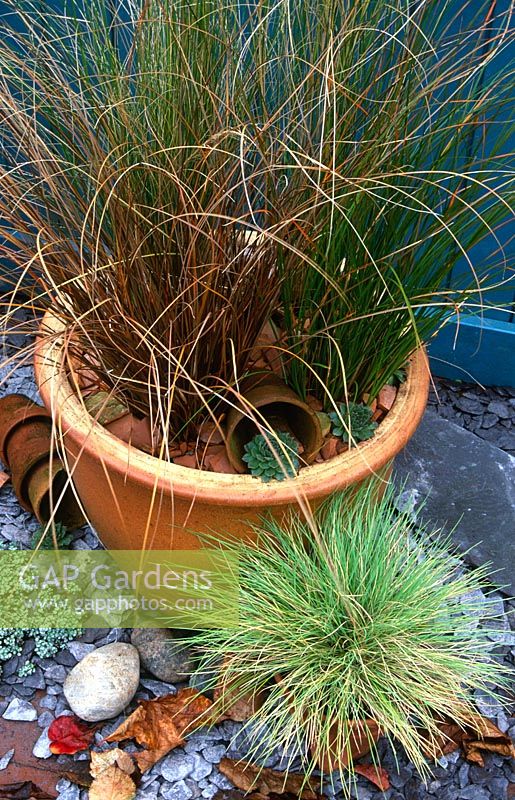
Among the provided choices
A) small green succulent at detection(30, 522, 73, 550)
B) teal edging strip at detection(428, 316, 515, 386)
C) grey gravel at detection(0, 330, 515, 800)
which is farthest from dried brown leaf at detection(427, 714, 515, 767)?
teal edging strip at detection(428, 316, 515, 386)

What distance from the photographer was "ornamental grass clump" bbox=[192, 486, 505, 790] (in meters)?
1.50

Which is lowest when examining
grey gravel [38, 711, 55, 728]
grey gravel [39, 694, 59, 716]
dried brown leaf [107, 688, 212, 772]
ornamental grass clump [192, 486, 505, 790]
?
grey gravel [38, 711, 55, 728]

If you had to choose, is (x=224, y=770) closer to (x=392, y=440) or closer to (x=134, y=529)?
(x=134, y=529)

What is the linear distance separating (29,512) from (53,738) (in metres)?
0.59

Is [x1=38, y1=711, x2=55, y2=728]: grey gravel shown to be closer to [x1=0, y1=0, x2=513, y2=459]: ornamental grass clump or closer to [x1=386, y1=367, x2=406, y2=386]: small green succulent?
[x1=0, y1=0, x2=513, y2=459]: ornamental grass clump

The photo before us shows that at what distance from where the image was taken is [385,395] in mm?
1757

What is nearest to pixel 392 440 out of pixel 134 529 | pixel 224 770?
pixel 134 529

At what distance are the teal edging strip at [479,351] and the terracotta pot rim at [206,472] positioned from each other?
2.88 ft

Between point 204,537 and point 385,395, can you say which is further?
point 385,395

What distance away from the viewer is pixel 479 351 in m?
2.52

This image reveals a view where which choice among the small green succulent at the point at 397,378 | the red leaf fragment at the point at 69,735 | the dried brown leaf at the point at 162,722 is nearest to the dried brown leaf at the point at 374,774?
the dried brown leaf at the point at 162,722

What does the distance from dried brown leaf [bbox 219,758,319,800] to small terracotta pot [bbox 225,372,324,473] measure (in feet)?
1.97

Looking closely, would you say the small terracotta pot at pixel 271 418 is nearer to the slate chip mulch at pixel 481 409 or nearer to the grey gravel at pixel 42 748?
the grey gravel at pixel 42 748

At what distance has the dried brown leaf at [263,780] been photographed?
1.60 m
